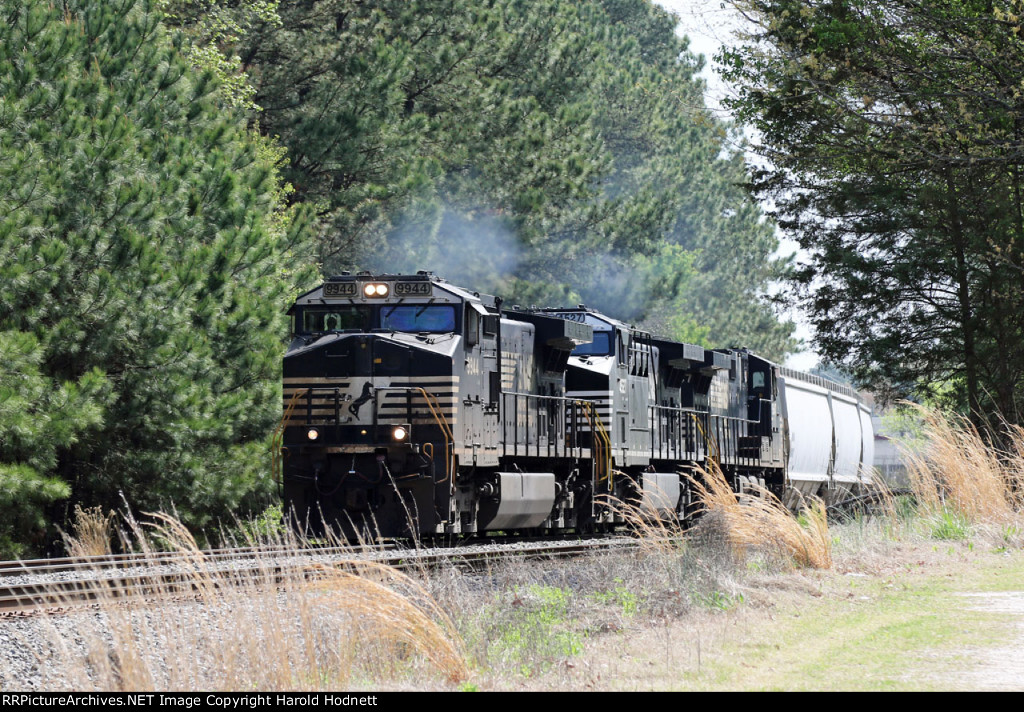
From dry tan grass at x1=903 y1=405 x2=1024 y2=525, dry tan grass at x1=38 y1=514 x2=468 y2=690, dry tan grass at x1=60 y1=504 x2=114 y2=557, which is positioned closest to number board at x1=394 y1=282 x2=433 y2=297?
dry tan grass at x1=60 y1=504 x2=114 y2=557

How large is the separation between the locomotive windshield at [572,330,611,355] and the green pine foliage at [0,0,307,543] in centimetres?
483

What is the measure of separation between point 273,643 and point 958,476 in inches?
439

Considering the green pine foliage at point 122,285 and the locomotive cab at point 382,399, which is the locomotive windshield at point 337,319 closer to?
the locomotive cab at point 382,399

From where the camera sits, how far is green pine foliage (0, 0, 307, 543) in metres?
16.0

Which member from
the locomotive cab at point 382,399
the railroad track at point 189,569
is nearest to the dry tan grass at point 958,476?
the railroad track at point 189,569

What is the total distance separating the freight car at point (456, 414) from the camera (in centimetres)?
1483

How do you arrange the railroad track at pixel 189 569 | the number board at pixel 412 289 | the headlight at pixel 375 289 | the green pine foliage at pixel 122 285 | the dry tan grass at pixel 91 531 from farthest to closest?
1. the green pine foliage at pixel 122 285
2. the headlight at pixel 375 289
3. the number board at pixel 412 289
4. the dry tan grass at pixel 91 531
5. the railroad track at pixel 189 569

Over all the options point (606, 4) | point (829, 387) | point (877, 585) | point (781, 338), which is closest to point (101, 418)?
point (877, 585)

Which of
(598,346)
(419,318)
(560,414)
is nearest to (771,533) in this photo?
(419,318)

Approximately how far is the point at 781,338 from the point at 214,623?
70.7 m

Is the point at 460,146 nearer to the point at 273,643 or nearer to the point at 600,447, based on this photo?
the point at 600,447

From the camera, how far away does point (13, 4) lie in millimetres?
17438

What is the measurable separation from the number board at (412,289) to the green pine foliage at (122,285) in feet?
12.1

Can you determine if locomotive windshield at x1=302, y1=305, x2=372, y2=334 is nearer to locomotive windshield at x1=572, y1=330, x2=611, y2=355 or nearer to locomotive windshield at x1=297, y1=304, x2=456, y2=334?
locomotive windshield at x1=297, y1=304, x2=456, y2=334
